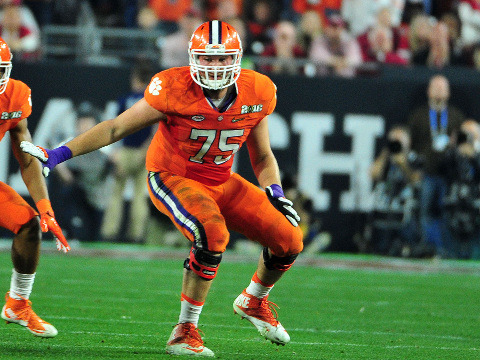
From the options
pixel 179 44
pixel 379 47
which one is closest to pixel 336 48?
pixel 379 47

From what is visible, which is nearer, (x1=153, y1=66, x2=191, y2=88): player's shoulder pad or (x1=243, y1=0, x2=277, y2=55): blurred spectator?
(x1=153, y1=66, x2=191, y2=88): player's shoulder pad

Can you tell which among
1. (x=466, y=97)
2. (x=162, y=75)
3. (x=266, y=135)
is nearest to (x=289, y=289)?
(x=266, y=135)

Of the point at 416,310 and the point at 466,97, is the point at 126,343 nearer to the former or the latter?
the point at 416,310

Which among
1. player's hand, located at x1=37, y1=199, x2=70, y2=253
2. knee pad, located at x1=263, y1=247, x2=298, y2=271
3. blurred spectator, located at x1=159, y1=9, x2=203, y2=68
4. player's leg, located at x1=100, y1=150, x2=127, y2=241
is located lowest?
player's leg, located at x1=100, y1=150, x2=127, y2=241

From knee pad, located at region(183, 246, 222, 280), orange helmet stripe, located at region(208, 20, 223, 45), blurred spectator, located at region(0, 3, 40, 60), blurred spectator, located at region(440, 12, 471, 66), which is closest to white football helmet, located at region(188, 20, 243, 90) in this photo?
orange helmet stripe, located at region(208, 20, 223, 45)

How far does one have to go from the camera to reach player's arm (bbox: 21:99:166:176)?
4.73m

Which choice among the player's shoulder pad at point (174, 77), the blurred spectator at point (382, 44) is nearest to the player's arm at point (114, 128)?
the player's shoulder pad at point (174, 77)

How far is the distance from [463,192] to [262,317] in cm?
637

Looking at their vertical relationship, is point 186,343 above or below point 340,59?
above

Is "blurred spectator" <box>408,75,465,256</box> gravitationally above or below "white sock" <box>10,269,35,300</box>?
below

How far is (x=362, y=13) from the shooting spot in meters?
13.2

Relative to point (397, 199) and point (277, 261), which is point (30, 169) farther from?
point (397, 199)

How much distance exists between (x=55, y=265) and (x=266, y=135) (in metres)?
4.44

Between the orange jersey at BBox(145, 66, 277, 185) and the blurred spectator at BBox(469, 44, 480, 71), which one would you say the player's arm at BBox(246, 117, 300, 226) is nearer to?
the orange jersey at BBox(145, 66, 277, 185)
